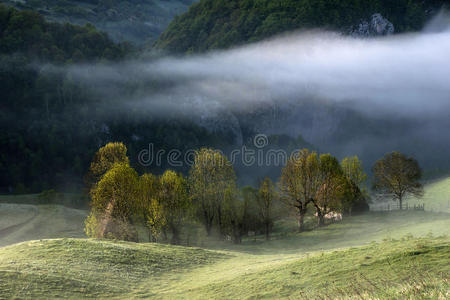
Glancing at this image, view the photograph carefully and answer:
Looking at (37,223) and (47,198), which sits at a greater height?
(47,198)

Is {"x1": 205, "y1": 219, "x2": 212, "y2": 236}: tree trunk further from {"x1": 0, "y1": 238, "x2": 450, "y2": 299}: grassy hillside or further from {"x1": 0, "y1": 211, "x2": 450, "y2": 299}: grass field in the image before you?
{"x1": 0, "y1": 238, "x2": 450, "y2": 299}: grassy hillside

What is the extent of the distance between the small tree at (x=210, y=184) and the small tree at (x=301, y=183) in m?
8.92

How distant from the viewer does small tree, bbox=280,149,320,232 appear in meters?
64.8

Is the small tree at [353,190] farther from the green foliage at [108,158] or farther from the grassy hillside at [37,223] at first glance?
the grassy hillside at [37,223]

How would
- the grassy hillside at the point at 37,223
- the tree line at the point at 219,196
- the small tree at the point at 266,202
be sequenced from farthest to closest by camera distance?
the grassy hillside at the point at 37,223
the small tree at the point at 266,202
the tree line at the point at 219,196

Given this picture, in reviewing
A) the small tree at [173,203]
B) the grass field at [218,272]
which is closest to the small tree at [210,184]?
the small tree at [173,203]

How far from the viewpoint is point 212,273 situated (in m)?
31.4

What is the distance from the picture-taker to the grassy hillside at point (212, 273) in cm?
2069

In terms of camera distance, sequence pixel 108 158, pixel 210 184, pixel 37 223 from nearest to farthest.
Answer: pixel 108 158 → pixel 210 184 → pixel 37 223

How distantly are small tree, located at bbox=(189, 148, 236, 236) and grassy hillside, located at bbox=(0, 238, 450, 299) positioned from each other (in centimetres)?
2802

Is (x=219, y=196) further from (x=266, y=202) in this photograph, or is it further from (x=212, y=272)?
(x=212, y=272)

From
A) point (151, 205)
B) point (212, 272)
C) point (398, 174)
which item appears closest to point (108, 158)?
point (151, 205)

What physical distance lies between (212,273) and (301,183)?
36.3 meters

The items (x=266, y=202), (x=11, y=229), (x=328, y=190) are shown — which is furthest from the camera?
(x=11, y=229)
